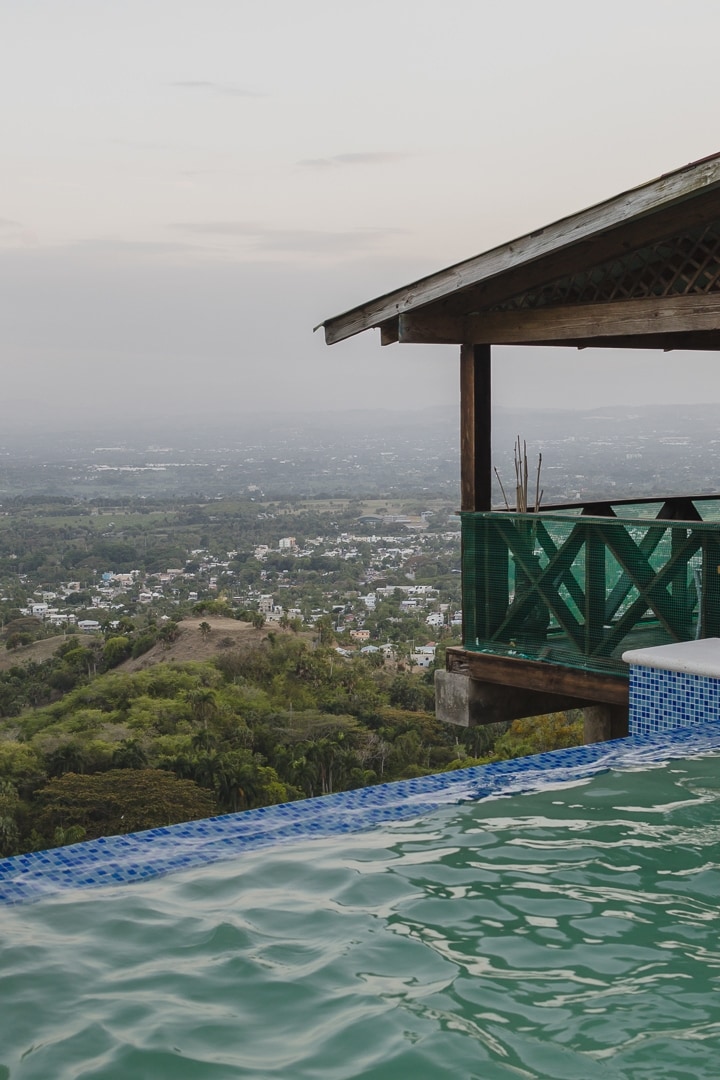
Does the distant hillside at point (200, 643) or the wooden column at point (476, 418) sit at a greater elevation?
the wooden column at point (476, 418)

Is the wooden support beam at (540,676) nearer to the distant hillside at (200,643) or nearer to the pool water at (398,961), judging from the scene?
the pool water at (398,961)

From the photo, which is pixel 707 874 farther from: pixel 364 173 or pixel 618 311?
pixel 364 173

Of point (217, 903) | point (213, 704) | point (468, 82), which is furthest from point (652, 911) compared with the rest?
point (213, 704)

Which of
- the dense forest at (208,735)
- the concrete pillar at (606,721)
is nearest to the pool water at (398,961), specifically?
the concrete pillar at (606,721)

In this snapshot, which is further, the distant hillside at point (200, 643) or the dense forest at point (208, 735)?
the distant hillside at point (200, 643)

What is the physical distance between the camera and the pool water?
10.1ft

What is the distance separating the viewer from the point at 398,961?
3619 mm

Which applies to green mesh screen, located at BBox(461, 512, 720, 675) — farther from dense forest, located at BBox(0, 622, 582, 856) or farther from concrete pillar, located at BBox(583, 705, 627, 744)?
dense forest, located at BBox(0, 622, 582, 856)

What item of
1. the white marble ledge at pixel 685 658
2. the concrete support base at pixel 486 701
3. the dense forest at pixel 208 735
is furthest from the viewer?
the dense forest at pixel 208 735

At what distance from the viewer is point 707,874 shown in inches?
168

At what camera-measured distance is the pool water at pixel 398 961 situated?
3.08 meters

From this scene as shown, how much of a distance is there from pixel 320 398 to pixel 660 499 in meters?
71.1

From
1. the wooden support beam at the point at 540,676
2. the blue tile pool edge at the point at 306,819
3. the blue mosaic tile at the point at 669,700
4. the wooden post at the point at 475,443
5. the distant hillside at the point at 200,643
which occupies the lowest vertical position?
the distant hillside at the point at 200,643

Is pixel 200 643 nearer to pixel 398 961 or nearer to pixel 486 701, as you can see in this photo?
pixel 486 701
